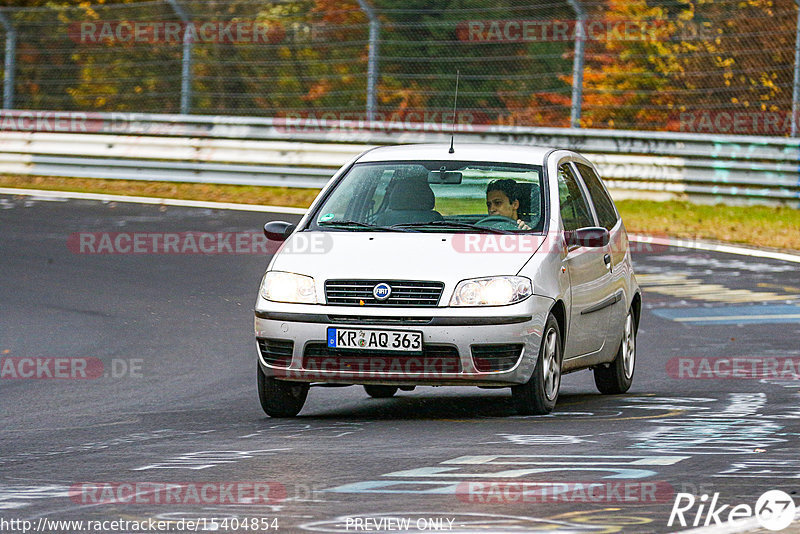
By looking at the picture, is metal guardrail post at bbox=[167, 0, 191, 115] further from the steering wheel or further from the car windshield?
the steering wheel

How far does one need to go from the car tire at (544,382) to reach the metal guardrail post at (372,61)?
48.5 ft

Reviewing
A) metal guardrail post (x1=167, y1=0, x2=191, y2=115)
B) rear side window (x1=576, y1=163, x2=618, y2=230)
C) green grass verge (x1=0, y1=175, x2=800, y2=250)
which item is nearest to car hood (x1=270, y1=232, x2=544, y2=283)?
rear side window (x1=576, y1=163, x2=618, y2=230)

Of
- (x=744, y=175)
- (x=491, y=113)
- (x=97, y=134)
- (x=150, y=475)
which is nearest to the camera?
(x=150, y=475)

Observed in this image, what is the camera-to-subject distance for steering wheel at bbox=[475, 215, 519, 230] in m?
9.18

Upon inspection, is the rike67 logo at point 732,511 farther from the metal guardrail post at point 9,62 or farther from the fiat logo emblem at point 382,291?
the metal guardrail post at point 9,62

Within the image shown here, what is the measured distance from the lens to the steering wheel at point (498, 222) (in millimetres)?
9180

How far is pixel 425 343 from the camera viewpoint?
27.5 ft

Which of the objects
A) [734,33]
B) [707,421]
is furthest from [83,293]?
[734,33]

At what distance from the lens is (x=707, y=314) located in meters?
13.8

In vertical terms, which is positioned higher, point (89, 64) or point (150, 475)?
point (89, 64)

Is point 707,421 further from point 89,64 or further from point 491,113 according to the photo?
point 89,64

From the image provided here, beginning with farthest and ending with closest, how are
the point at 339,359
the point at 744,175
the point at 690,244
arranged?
the point at 744,175 → the point at 690,244 → the point at 339,359

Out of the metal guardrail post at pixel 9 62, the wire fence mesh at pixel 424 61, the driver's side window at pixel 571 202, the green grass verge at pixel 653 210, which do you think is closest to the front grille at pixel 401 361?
the driver's side window at pixel 571 202

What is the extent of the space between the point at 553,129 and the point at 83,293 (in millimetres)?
9809
